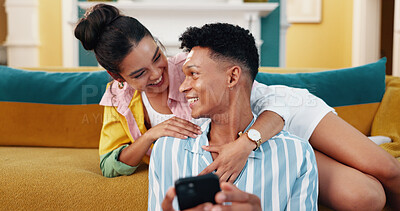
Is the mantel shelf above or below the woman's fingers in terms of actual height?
above

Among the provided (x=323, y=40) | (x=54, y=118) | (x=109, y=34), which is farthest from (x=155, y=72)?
(x=323, y=40)

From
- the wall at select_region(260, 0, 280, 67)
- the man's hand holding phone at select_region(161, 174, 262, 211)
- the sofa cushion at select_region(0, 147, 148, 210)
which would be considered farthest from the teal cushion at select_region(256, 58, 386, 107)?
the wall at select_region(260, 0, 280, 67)

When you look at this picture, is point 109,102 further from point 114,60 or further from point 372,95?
point 372,95

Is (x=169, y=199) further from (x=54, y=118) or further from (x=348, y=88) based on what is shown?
(x=348, y=88)

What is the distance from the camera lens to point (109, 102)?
1.43 metres

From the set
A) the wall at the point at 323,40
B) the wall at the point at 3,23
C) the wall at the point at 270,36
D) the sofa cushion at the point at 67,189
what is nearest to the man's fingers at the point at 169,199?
the sofa cushion at the point at 67,189

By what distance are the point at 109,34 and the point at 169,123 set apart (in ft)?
1.27

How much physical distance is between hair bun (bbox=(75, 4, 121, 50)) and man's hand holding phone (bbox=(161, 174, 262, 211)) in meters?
0.75

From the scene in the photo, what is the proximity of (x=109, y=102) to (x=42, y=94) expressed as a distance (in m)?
0.56

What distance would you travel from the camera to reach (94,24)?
127 cm

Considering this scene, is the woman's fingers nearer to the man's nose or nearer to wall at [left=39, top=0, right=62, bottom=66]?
the man's nose

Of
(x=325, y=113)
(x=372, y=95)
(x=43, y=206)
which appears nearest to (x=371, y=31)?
(x=372, y=95)

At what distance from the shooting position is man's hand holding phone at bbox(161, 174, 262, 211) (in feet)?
2.26

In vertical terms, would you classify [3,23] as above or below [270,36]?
above
